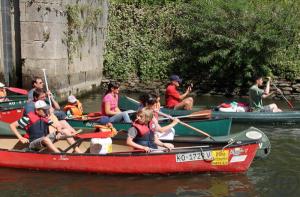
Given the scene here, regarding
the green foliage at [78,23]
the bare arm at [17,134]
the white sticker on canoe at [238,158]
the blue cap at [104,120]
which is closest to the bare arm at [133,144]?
the white sticker on canoe at [238,158]

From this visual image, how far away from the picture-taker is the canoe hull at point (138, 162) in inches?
389

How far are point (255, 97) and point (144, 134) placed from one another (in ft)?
21.4

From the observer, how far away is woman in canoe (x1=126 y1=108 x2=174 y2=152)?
9.74 m

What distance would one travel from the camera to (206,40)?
2127cm

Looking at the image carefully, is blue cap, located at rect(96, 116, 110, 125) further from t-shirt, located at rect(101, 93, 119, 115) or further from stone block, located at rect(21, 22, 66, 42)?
stone block, located at rect(21, 22, 66, 42)

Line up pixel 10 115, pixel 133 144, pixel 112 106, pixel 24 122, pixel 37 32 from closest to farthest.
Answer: pixel 133 144 < pixel 24 122 < pixel 112 106 < pixel 10 115 < pixel 37 32

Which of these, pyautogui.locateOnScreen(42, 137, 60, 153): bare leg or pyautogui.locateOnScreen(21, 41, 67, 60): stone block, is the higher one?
pyautogui.locateOnScreen(21, 41, 67, 60): stone block

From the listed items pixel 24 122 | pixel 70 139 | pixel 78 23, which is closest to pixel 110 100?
pixel 70 139

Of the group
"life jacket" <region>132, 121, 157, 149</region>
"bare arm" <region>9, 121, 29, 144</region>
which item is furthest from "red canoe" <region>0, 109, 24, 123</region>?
"life jacket" <region>132, 121, 157, 149</region>

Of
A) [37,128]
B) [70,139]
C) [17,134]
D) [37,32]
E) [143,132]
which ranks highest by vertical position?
[37,32]

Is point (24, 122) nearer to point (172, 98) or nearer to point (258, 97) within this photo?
point (172, 98)

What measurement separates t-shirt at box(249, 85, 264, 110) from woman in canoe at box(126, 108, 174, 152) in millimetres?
6102

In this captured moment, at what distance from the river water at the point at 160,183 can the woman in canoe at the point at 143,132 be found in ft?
2.02

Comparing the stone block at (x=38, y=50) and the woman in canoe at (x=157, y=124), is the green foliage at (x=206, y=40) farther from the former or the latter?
the woman in canoe at (x=157, y=124)
